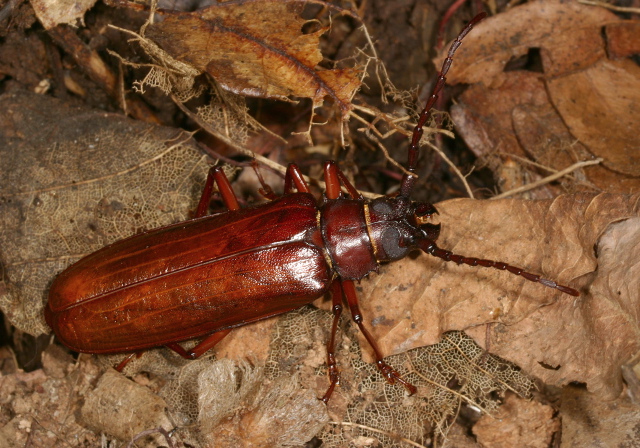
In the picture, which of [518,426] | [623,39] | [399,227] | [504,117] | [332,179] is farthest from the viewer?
[504,117]

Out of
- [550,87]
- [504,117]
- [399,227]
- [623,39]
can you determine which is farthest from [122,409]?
[623,39]

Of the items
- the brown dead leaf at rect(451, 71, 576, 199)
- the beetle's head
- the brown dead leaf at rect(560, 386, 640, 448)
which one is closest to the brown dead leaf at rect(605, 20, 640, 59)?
the brown dead leaf at rect(451, 71, 576, 199)

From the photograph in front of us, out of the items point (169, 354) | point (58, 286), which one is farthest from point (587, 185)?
point (58, 286)

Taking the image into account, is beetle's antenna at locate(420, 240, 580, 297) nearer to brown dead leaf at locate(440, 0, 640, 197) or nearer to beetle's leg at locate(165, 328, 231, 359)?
brown dead leaf at locate(440, 0, 640, 197)

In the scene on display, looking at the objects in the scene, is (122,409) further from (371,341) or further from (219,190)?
(371,341)

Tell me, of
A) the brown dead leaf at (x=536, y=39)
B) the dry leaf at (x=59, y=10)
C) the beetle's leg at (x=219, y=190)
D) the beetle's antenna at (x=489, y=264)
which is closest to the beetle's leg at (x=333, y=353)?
the beetle's antenna at (x=489, y=264)

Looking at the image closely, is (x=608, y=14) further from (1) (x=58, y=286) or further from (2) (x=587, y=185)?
(1) (x=58, y=286)

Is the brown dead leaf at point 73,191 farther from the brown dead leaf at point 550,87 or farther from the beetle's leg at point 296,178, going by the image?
the brown dead leaf at point 550,87
